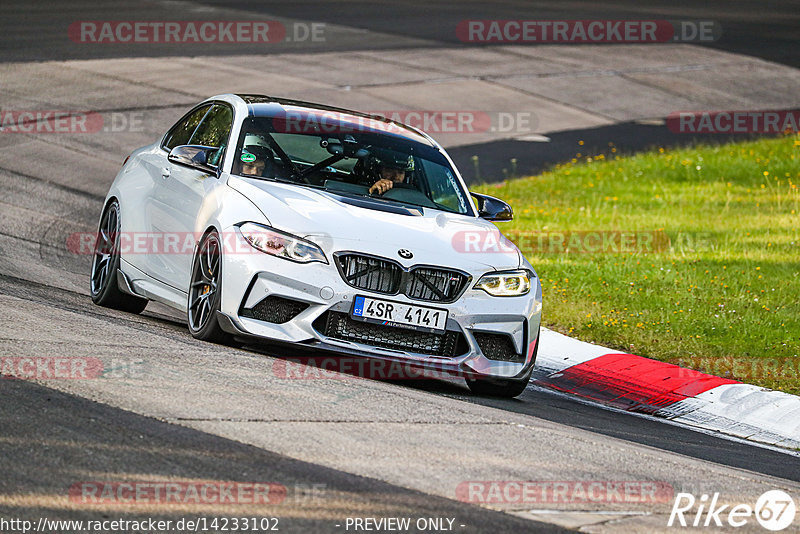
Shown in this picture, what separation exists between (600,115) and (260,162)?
16136 mm

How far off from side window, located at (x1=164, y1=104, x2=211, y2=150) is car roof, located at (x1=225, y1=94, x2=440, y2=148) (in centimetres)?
45

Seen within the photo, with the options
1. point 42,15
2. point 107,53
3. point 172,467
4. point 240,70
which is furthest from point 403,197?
point 42,15

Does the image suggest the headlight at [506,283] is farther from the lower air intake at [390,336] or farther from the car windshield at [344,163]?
the car windshield at [344,163]

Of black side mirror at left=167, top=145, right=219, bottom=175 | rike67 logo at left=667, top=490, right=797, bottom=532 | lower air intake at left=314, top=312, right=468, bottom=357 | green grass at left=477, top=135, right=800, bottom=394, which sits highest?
black side mirror at left=167, top=145, right=219, bottom=175

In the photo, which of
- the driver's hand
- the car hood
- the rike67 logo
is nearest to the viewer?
the rike67 logo

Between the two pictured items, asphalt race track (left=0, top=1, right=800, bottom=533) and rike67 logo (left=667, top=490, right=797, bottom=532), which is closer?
asphalt race track (left=0, top=1, right=800, bottom=533)

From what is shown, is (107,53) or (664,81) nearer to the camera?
(107,53)

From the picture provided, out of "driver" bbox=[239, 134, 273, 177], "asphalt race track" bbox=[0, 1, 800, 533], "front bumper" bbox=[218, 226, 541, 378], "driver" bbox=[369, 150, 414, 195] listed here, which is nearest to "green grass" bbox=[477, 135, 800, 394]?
"asphalt race track" bbox=[0, 1, 800, 533]

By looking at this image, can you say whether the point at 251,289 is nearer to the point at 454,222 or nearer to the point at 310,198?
the point at 310,198

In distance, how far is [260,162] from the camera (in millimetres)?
8438

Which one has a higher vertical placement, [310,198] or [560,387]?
[310,198]

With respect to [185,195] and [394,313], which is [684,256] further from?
[394,313]

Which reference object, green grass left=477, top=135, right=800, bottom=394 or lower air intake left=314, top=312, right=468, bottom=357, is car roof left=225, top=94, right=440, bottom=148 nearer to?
lower air intake left=314, top=312, right=468, bottom=357

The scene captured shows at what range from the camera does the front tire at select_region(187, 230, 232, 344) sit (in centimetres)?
764
